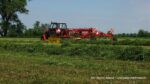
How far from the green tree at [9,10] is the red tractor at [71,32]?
107 feet

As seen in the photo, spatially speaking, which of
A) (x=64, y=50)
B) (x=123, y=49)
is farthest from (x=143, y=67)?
(x=64, y=50)

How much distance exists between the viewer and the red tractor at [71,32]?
174ft

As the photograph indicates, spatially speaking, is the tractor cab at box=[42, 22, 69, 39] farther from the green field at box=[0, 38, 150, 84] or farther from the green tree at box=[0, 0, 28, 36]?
the green tree at box=[0, 0, 28, 36]

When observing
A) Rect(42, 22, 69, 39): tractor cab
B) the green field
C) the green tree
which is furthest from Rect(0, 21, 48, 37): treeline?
the green field

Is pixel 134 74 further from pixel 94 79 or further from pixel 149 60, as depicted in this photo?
pixel 149 60

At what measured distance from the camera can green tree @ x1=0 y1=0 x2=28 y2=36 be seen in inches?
3450

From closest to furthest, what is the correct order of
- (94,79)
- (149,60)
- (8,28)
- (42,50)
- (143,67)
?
(94,79), (143,67), (149,60), (42,50), (8,28)

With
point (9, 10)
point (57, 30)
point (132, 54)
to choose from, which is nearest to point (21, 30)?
point (9, 10)

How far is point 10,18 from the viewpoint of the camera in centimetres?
8994

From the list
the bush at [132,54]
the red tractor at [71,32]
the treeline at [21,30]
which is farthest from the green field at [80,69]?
the treeline at [21,30]

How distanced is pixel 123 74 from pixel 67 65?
4364 mm

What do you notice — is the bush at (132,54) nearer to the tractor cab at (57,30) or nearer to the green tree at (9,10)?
the tractor cab at (57,30)

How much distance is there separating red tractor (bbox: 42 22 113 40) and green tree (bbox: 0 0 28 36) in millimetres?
32754

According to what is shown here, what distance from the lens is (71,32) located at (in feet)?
176
